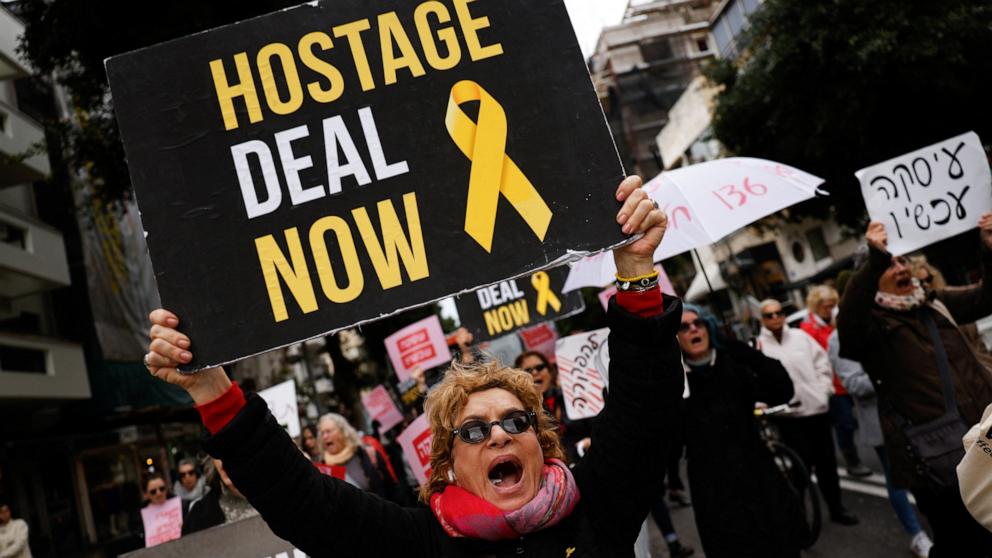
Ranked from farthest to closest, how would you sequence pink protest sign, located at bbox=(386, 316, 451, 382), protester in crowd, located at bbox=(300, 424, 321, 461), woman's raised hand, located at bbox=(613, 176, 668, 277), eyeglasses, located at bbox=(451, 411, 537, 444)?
pink protest sign, located at bbox=(386, 316, 451, 382), protester in crowd, located at bbox=(300, 424, 321, 461), eyeglasses, located at bbox=(451, 411, 537, 444), woman's raised hand, located at bbox=(613, 176, 668, 277)

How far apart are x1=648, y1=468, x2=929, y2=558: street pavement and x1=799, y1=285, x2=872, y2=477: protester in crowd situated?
0.31 meters

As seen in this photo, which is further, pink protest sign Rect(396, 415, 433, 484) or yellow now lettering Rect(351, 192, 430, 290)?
pink protest sign Rect(396, 415, 433, 484)

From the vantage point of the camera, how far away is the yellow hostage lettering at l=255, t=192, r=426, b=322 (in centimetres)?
221

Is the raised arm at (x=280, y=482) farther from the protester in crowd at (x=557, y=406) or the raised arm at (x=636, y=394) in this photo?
the protester in crowd at (x=557, y=406)

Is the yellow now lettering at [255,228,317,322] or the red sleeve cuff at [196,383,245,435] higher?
the yellow now lettering at [255,228,317,322]

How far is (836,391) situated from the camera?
7.45m

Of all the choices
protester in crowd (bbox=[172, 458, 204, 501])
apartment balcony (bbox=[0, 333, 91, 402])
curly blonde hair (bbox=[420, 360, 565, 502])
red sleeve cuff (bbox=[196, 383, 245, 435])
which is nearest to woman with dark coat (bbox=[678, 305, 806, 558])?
curly blonde hair (bbox=[420, 360, 565, 502])

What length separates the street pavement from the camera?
5.21 metres

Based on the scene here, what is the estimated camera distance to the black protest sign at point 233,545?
3449 millimetres

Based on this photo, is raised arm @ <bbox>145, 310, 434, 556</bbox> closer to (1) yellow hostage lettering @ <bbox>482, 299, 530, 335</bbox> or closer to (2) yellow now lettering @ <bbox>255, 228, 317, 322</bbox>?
(2) yellow now lettering @ <bbox>255, 228, 317, 322</bbox>

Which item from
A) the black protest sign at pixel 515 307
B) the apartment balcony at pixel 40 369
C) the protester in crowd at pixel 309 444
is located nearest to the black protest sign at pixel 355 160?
the protester in crowd at pixel 309 444

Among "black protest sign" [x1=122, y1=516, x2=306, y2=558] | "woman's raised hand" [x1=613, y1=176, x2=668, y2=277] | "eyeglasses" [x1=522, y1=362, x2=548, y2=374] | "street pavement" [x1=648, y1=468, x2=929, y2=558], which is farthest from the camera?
"eyeglasses" [x1=522, y1=362, x2=548, y2=374]

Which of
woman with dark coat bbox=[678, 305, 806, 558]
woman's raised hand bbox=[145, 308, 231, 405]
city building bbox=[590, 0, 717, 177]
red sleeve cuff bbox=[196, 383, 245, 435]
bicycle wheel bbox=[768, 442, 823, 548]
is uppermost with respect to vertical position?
city building bbox=[590, 0, 717, 177]

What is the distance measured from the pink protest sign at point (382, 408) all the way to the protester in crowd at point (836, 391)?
4.66 m
